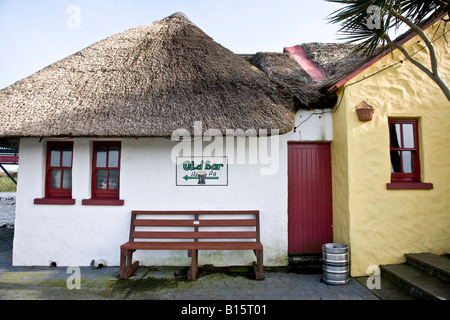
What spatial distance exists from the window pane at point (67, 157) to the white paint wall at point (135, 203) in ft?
0.96

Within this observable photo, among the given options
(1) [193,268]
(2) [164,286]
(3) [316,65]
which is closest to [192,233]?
(1) [193,268]

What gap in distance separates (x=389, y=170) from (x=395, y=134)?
75 centimetres

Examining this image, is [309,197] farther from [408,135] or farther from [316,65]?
[316,65]

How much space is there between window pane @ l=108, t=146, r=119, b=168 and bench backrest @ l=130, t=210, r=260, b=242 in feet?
3.71

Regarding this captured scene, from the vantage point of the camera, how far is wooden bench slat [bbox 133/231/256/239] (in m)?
4.85

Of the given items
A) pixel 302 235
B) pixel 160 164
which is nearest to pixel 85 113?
pixel 160 164

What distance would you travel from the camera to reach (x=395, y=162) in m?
4.95

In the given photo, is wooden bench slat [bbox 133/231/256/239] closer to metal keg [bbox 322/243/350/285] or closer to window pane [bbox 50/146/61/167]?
metal keg [bbox 322/243/350/285]

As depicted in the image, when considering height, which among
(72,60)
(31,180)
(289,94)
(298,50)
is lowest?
(31,180)

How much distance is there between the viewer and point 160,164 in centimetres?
529

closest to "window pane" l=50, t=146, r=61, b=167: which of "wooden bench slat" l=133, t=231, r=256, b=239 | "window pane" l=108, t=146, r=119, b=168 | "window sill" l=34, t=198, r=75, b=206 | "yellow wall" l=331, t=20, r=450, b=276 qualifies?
"window sill" l=34, t=198, r=75, b=206

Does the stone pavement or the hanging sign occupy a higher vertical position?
the hanging sign
